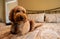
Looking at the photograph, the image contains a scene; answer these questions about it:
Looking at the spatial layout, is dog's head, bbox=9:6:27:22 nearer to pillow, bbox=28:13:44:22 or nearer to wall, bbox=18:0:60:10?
pillow, bbox=28:13:44:22

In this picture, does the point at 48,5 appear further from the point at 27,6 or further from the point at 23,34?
the point at 23,34

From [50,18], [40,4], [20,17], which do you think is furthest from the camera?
[40,4]

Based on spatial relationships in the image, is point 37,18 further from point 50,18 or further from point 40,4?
point 40,4

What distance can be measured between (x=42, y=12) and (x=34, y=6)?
34 cm

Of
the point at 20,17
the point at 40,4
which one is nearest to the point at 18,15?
the point at 20,17

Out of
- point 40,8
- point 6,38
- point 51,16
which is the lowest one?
point 6,38

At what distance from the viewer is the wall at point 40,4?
12.0 ft

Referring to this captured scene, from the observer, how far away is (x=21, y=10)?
6.04ft

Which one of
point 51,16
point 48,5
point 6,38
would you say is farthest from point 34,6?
point 6,38

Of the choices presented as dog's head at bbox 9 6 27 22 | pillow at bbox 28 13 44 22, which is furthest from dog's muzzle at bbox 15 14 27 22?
pillow at bbox 28 13 44 22

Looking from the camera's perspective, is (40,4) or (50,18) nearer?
(50,18)

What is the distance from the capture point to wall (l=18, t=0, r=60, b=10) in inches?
144

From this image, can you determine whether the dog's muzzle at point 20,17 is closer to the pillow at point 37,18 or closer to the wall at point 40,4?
the pillow at point 37,18

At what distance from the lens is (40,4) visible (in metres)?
3.76
